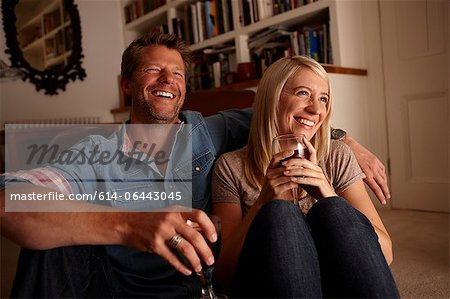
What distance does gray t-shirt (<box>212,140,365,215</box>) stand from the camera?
110 cm

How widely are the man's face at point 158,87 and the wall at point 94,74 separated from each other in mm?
2769

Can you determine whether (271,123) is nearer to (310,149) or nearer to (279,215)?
(310,149)

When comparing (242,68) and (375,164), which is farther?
(242,68)

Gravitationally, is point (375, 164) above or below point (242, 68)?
below

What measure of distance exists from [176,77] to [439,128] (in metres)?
1.62

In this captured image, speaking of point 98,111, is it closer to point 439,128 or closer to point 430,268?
point 439,128

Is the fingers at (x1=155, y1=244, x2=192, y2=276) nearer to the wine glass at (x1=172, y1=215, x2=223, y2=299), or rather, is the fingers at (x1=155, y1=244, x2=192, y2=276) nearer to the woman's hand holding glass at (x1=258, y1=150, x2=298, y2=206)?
the wine glass at (x1=172, y1=215, x2=223, y2=299)

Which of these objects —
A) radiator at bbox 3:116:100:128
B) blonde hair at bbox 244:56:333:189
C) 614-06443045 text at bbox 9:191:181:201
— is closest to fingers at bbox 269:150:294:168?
blonde hair at bbox 244:56:333:189

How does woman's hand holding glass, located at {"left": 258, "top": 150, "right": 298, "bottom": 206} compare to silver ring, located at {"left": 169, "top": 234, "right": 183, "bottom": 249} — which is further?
woman's hand holding glass, located at {"left": 258, "top": 150, "right": 298, "bottom": 206}

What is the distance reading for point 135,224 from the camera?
759 millimetres

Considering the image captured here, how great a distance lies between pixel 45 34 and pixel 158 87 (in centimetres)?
293

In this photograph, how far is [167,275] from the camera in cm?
101

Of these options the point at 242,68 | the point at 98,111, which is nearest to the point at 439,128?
the point at 242,68

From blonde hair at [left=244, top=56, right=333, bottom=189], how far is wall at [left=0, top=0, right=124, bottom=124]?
3.05 meters
